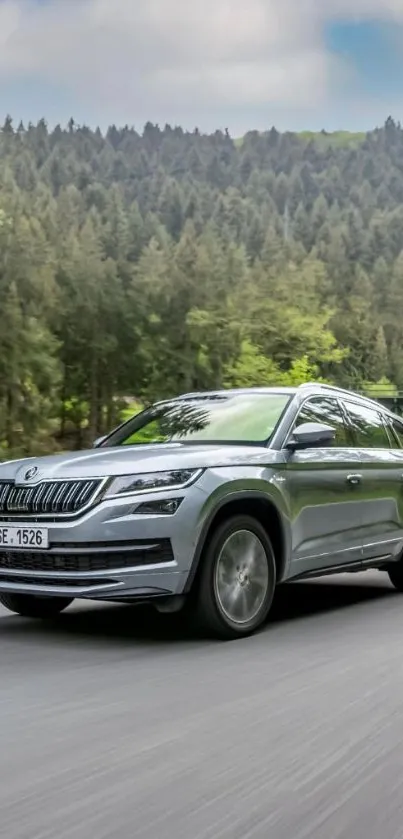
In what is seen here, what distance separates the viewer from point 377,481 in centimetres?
823

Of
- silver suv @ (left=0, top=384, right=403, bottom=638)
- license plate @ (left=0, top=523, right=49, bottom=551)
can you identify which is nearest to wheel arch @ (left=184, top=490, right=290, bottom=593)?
silver suv @ (left=0, top=384, right=403, bottom=638)

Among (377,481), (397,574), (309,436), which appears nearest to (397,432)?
(377,481)

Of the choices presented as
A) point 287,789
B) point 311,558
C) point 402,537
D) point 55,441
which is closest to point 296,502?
point 311,558

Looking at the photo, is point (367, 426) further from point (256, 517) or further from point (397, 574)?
point (256, 517)

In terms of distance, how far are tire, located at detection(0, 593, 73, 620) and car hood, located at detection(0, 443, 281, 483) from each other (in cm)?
105

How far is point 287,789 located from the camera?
12.2ft

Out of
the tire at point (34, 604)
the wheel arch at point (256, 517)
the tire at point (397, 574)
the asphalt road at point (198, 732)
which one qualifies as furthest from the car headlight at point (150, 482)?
the tire at point (397, 574)

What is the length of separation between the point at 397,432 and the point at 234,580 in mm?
3033

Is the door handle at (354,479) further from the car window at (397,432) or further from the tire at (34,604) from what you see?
the tire at (34,604)

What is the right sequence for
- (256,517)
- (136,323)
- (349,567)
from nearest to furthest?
(256,517), (349,567), (136,323)

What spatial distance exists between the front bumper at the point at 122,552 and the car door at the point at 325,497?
1116mm

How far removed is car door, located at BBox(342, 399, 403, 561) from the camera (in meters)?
8.07

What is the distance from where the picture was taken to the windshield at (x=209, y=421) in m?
7.39

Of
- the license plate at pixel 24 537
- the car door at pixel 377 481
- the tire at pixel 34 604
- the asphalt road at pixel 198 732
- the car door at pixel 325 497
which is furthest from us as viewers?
the car door at pixel 377 481
